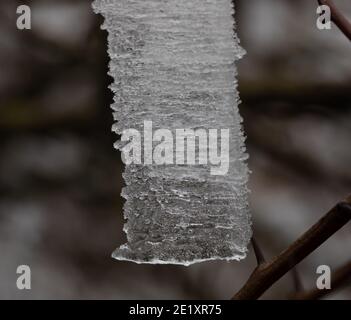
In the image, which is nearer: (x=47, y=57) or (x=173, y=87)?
(x=173, y=87)

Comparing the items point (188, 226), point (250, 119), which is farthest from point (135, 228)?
point (250, 119)

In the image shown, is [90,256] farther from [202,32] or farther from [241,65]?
[202,32]

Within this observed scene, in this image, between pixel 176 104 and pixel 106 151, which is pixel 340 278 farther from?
pixel 106 151

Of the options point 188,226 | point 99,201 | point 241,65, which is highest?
point 241,65

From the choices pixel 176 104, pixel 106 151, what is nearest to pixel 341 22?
pixel 176 104

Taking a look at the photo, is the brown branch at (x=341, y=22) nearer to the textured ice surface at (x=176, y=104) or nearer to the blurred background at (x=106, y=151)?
the textured ice surface at (x=176, y=104)

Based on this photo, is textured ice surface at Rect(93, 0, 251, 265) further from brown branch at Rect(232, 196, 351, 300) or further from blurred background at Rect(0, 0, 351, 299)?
blurred background at Rect(0, 0, 351, 299)
